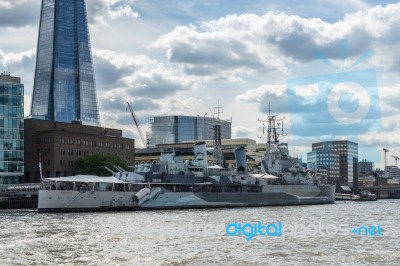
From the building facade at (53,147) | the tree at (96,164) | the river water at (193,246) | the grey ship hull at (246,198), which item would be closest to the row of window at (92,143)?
the building facade at (53,147)

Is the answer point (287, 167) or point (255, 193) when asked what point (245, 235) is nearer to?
point (255, 193)

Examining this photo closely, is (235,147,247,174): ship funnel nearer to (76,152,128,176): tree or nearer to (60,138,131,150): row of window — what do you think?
(76,152,128,176): tree

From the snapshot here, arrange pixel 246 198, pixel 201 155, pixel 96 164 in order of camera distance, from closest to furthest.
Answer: pixel 246 198
pixel 201 155
pixel 96 164

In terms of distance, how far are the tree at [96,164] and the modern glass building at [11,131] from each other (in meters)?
15.2

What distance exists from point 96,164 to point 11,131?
22948mm

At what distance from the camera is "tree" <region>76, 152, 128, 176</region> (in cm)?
15862

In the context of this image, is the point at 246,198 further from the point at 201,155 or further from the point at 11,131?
the point at 11,131

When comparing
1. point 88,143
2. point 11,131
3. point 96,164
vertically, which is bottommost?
point 96,164

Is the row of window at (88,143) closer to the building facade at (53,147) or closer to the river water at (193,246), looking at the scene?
the building facade at (53,147)

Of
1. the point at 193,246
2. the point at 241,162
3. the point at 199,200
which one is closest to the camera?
the point at 193,246

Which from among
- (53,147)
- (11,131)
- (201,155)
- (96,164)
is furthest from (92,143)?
(201,155)

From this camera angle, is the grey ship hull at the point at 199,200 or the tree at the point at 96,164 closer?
the grey ship hull at the point at 199,200

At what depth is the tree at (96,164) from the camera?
6245 inches

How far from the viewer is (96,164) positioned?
528 feet
